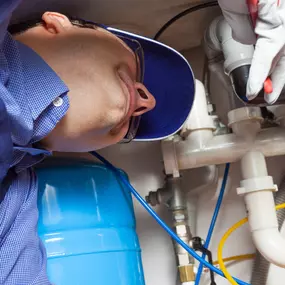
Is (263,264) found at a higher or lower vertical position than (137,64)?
lower

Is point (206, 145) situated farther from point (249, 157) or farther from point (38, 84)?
point (38, 84)

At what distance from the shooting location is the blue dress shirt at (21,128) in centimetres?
72

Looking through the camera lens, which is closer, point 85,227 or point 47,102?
point 47,102

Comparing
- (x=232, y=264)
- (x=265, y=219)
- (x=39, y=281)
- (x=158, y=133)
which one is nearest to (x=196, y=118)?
(x=158, y=133)

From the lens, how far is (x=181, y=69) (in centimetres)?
104

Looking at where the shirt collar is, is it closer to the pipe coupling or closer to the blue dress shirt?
the blue dress shirt

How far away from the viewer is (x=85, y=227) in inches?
35.6

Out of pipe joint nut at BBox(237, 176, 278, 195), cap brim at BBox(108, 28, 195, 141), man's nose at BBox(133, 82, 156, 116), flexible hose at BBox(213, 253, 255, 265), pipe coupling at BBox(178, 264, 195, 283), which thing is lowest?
pipe coupling at BBox(178, 264, 195, 283)

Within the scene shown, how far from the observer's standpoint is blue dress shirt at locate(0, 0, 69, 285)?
28.4 inches

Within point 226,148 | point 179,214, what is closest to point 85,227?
point 179,214

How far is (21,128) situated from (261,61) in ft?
1.25

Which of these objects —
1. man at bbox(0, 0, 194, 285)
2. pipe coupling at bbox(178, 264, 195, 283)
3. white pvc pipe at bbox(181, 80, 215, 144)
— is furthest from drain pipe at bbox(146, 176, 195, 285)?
man at bbox(0, 0, 194, 285)

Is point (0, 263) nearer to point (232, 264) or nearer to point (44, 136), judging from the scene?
point (44, 136)

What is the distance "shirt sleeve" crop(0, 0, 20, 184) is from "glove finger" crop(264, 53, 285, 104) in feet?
1.37
